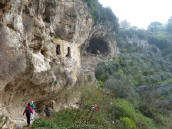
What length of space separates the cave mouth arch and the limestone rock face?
41.9 feet

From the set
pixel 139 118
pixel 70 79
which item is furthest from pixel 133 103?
pixel 70 79

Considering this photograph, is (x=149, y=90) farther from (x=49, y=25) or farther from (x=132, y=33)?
(x=132, y=33)

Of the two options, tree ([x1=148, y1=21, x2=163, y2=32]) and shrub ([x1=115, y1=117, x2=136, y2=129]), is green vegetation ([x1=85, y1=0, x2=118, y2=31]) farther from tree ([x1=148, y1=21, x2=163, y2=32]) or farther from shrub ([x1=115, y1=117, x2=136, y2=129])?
tree ([x1=148, y1=21, x2=163, y2=32])

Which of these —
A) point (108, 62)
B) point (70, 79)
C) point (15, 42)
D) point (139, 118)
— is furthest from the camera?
point (108, 62)

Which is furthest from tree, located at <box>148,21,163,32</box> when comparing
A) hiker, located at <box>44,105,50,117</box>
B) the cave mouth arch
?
hiker, located at <box>44,105,50,117</box>

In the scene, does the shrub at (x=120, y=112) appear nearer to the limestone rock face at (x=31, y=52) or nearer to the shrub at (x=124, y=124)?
the shrub at (x=124, y=124)

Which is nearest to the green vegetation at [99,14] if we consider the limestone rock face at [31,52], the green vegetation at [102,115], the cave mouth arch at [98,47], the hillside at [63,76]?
the hillside at [63,76]

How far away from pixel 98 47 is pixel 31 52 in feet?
70.4

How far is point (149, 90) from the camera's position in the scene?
19.9 metres

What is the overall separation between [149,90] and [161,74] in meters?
8.56

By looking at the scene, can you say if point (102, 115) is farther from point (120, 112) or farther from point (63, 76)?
point (63, 76)

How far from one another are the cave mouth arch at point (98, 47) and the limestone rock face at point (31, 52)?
12.8 metres

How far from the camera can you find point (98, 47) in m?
28.0

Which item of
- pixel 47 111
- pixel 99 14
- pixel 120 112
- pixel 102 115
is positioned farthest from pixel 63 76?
pixel 99 14
